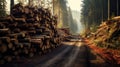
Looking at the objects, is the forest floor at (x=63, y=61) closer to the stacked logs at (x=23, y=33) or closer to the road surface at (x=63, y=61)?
the road surface at (x=63, y=61)

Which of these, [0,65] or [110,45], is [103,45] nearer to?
[110,45]

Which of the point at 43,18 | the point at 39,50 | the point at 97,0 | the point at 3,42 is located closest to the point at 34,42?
the point at 39,50

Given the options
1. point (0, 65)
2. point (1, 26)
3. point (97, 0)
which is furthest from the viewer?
point (97, 0)

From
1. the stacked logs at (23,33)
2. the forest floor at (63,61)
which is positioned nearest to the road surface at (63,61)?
the forest floor at (63,61)

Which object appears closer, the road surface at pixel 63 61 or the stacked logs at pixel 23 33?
the road surface at pixel 63 61

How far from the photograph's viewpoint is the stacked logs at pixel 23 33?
12821 millimetres

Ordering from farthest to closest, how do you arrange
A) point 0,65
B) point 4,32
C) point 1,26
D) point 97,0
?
point 97,0, point 1,26, point 4,32, point 0,65

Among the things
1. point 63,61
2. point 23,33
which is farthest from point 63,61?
point 23,33

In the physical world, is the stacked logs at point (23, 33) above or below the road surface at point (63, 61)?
above

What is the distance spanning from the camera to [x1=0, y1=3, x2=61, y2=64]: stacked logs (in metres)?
12.8

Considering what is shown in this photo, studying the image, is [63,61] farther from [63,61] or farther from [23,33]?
[23,33]

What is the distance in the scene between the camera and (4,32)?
1294cm

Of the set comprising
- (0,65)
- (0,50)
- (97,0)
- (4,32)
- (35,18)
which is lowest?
(0,65)

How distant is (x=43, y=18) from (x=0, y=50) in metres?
9.37
